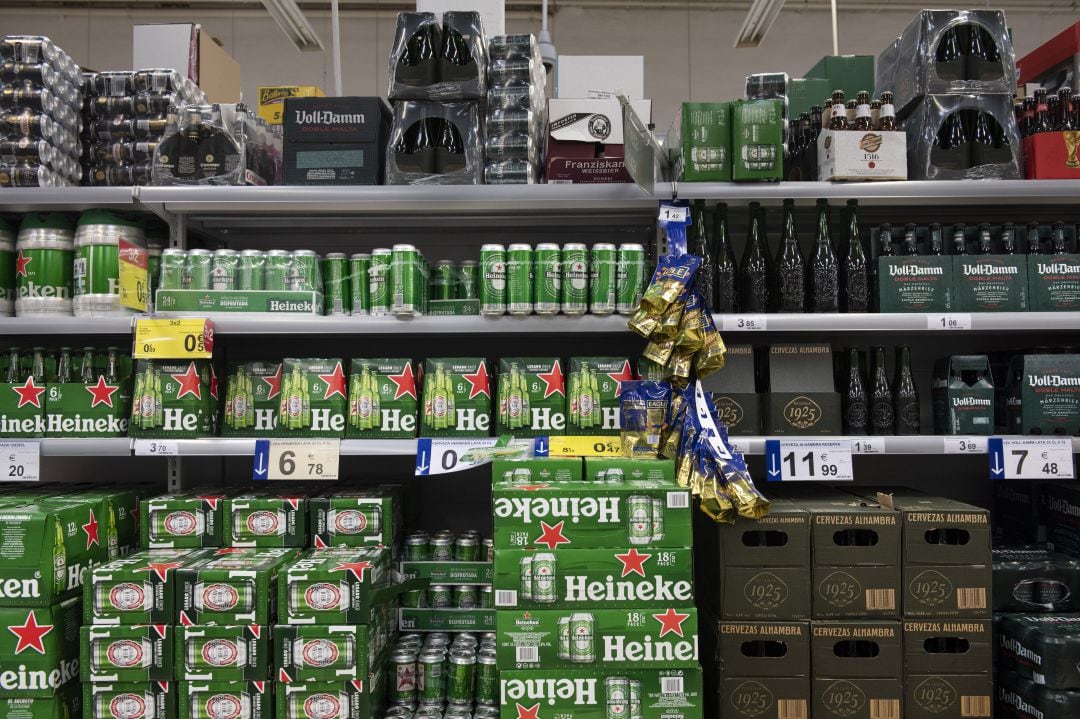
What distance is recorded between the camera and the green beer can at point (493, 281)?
95.3 inches

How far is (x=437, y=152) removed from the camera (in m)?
2.52

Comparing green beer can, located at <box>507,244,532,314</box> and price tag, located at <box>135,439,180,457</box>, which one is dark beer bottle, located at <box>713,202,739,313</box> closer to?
green beer can, located at <box>507,244,532,314</box>

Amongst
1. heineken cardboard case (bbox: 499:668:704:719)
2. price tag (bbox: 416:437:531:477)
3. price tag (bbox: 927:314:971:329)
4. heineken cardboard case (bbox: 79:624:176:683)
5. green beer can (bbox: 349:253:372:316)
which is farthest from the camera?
green beer can (bbox: 349:253:372:316)

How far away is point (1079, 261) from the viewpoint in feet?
8.06

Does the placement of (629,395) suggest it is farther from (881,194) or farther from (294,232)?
(294,232)

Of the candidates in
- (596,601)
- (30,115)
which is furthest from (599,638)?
(30,115)

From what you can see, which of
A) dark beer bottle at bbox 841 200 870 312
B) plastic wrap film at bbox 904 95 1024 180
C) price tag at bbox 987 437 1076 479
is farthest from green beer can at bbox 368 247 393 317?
price tag at bbox 987 437 1076 479

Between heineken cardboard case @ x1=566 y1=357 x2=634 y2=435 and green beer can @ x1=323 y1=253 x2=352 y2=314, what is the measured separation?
79 centimetres

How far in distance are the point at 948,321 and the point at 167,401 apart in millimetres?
2482

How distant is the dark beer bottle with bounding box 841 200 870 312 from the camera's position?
101 inches

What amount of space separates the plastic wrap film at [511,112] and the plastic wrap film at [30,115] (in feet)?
4.73

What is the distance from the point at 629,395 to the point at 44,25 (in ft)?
16.7

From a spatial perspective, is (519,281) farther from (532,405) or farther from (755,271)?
(755,271)

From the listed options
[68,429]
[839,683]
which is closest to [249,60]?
[68,429]
